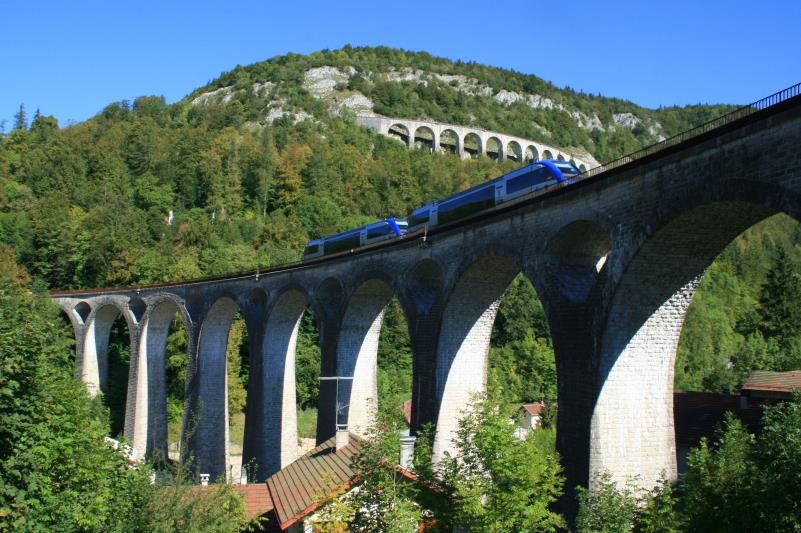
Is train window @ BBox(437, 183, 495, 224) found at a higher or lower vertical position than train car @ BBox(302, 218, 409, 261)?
lower

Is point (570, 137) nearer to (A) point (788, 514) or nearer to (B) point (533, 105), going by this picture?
(B) point (533, 105)

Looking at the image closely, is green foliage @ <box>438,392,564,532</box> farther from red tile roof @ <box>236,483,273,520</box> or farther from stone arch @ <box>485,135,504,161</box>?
stone arch @ <box>485,135,504,161</box>

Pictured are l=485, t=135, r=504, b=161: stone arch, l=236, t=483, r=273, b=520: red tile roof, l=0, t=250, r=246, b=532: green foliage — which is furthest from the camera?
l=485, t=135, r=504, b=161: stone arch

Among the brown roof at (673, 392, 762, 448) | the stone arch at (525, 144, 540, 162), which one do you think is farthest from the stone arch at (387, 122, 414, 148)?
the brown roof at (673, 392, 762, 448)

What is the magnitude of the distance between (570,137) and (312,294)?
9364cm

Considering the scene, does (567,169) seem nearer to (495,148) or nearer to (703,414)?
(703,414)

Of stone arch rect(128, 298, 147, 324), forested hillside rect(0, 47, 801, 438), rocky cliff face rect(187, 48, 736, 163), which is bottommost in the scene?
stone arch rect(128, 298, 147, 324)

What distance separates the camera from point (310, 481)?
669 inches

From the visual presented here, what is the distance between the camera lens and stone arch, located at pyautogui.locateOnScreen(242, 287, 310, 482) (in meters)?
31.3

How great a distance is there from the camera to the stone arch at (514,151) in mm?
99312

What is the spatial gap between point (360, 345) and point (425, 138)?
7190cm

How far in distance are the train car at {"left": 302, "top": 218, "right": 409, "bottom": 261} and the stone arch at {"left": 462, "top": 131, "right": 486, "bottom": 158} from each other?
64283 mm

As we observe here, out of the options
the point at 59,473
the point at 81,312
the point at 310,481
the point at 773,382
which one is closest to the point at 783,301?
the point at 773,382

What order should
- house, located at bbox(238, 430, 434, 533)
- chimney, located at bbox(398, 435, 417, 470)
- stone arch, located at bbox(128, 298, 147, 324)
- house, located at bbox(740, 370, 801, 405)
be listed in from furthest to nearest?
stone arch, located at bbox(128, 298, 147, 324)
house, located at bbox(740, 370, 801, 405)
chimney, located at bbox(398, 435, 417, 470)
house, located at bbox(238, 430, 434, 533)
